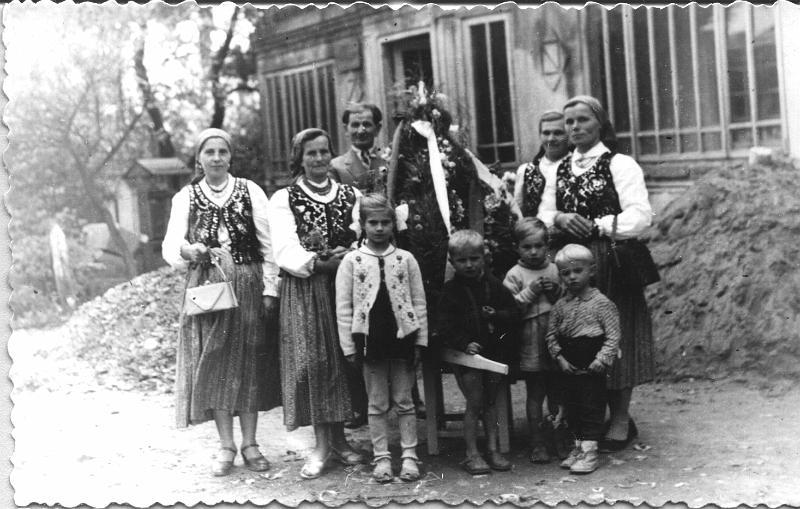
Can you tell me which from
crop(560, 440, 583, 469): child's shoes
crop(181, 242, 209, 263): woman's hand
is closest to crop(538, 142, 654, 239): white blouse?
crop(560, 440, 583, 469): child's shoes

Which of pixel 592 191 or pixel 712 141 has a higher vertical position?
pixel 712 141

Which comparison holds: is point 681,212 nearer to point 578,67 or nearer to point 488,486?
point 578,67

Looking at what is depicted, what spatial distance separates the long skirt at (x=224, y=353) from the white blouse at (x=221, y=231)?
0.23 ft

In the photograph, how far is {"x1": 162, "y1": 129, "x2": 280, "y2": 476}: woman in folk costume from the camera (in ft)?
15.2

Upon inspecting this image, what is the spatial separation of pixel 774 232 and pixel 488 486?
9.92ft

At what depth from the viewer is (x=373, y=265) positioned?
4.39 meters

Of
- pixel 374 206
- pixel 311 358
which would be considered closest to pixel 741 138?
pixel 374 206

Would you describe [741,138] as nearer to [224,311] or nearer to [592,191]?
[592,191]

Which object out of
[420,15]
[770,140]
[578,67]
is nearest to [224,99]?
[420,15]

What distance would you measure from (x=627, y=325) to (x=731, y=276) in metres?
1.86

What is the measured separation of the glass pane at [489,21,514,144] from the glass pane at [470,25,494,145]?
0.26 feet

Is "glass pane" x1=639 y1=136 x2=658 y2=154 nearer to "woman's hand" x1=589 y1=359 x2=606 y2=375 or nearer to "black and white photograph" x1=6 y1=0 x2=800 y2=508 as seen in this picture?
"black and white photograph" x1=6 y1=0 x2=800 y2=508

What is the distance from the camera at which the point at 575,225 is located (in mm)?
4680

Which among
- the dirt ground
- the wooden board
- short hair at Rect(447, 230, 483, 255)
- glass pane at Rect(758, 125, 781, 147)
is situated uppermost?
glass pane at Rect(758, 125, 781, 147)
